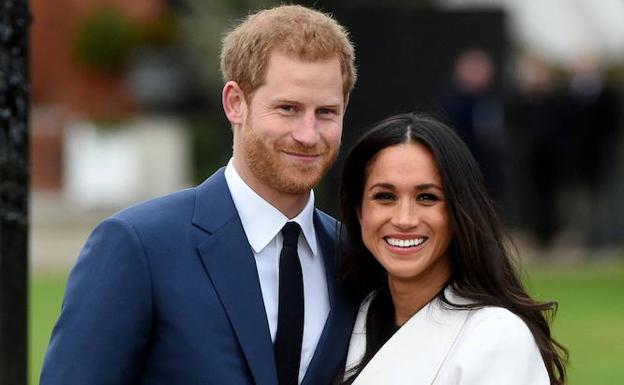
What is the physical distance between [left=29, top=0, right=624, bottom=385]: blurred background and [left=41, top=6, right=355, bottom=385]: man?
5.44m

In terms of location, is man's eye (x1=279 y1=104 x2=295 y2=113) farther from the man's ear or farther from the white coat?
the white coat

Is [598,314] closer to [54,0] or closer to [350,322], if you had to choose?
[350,322]

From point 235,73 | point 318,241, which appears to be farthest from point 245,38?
point 318,241

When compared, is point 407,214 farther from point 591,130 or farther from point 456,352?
point 591,130

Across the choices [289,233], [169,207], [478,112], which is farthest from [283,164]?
[478,112]

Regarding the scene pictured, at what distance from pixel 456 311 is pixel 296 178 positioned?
0.59 m

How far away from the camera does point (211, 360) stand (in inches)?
164

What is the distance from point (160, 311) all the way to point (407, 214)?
2.41 ft

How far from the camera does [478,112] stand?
48.9 feet

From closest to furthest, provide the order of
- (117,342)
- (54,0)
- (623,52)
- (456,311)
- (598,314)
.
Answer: (117,342), (456,311), (598,314), (54,0), (623,52)

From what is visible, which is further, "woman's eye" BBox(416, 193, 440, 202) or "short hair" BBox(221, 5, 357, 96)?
"woman's eye" BBox(416, 193, 440, 202)

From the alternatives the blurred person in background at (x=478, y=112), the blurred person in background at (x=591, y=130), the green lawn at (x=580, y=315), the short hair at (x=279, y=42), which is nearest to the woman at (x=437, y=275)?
the short hair at (x=279, y=42)

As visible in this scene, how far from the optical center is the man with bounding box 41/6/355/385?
13.6 feet

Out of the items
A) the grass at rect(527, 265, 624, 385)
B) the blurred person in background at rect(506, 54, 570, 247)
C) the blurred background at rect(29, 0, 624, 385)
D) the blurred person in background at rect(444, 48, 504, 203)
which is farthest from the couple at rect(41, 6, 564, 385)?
the blurred person in background at rect(506, 54, 570, 247)
